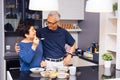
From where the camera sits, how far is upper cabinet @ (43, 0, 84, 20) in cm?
427

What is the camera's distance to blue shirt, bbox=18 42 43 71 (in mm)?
2359

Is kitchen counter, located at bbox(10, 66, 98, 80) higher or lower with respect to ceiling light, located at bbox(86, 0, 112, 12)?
lower

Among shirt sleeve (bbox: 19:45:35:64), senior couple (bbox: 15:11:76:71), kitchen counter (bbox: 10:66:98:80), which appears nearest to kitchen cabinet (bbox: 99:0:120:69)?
senior couple (bbox: 15:11:76:71)

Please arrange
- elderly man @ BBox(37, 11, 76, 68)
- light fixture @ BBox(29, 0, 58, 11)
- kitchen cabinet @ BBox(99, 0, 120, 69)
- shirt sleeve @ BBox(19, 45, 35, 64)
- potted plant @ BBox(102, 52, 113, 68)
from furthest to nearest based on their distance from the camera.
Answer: kitchen cabinet @ BBox(99, 0, 120, 69) < elderly man @ BBox(37, 11, 76, 68) < potted plant @ BBox(102, 52, 113, 68) < shirt sleeve @ BBox(19, 45, 35, 64) < light fixture @ BBox(29, 0, 58, 11)

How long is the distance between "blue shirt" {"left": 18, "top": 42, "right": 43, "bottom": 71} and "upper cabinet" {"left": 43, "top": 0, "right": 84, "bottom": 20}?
1.78m

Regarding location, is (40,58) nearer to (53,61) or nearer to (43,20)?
(53,61)

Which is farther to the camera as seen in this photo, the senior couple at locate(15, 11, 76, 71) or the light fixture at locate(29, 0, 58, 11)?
the senior couple at locate(15, 11, 76, 71)

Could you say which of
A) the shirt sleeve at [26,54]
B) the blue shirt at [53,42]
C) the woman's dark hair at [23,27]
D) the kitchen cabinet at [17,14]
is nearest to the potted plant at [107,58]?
the blue shirt at [53,42]

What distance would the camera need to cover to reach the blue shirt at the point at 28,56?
92.9 inches

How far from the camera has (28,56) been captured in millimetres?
2352

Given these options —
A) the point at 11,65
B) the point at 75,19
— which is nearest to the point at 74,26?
the point at 75,19

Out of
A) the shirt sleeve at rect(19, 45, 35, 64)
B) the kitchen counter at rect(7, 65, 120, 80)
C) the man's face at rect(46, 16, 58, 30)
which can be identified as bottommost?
the kitchen counter at rect(7, 65, 120, 80)

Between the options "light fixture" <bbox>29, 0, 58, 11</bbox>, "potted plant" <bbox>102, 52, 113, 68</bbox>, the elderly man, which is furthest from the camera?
the elderly man

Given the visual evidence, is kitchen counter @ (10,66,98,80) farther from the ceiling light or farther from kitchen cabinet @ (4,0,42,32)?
kitchen cabinet @ (4,0,42,32)
